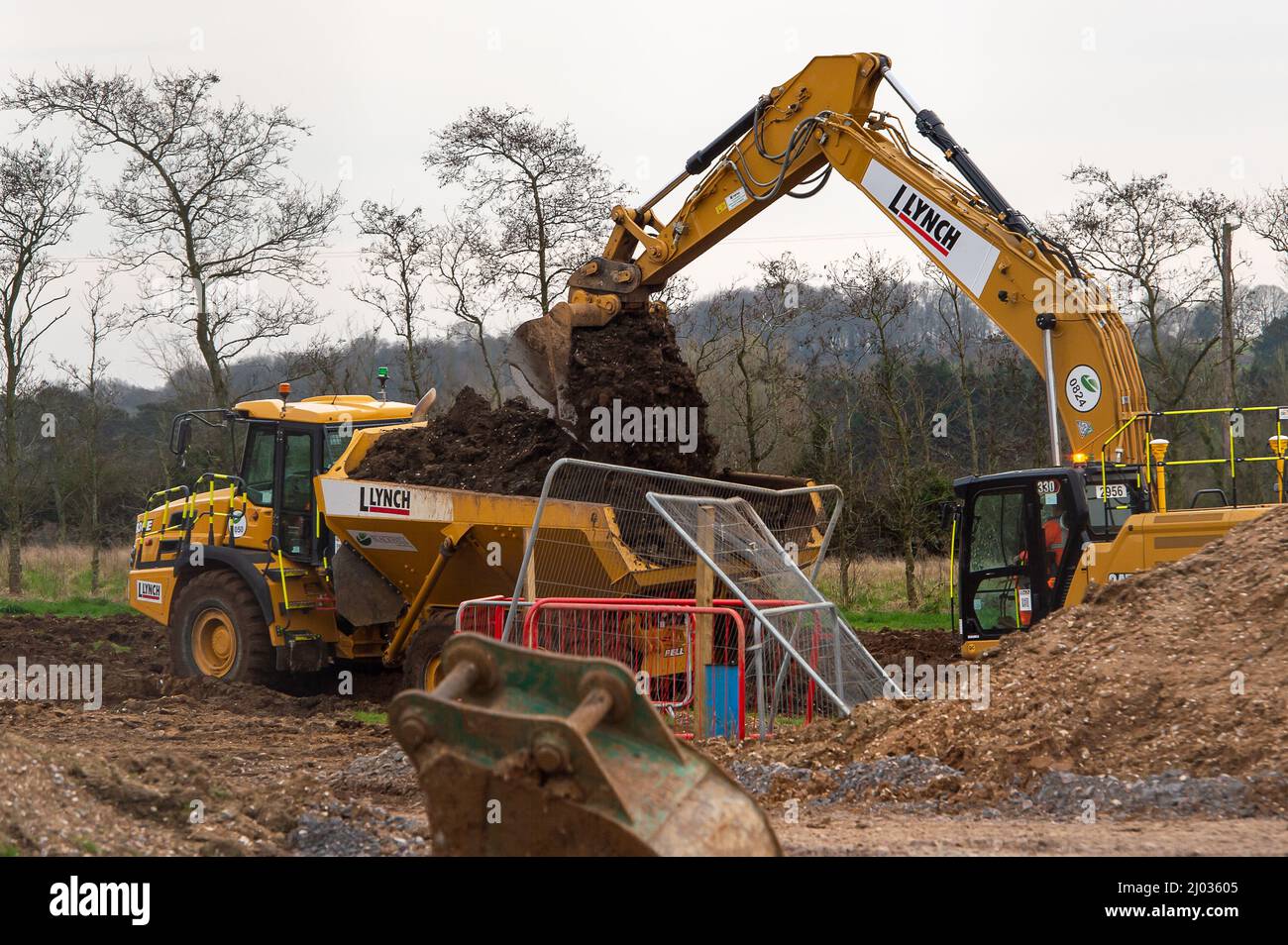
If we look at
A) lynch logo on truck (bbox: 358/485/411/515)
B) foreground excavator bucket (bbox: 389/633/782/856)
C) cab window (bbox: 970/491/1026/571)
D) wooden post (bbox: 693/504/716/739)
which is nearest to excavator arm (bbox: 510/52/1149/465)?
cab window (bbox: 970/491/1026/571)

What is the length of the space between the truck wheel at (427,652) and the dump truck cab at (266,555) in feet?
6.04

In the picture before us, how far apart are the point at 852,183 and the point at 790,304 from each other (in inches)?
372

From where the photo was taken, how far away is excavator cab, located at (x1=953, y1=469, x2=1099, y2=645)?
10.8 meters

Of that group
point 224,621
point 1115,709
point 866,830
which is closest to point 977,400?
point 224,621

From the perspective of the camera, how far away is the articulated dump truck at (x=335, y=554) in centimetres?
1028

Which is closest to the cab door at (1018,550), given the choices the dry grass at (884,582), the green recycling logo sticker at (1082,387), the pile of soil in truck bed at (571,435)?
the green recycling logo sticker at (1082,387)

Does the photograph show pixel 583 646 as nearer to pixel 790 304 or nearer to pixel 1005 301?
pixel 1005 301

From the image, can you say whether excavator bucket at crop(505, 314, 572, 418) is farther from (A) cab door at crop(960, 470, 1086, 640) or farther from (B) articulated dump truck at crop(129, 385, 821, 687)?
(A) cab door at crop(960, 470, 1086, 640)

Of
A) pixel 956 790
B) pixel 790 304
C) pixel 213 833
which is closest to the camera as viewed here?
pixel 213 833

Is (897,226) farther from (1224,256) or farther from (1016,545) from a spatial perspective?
(1224,256)

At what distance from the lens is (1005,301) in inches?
409

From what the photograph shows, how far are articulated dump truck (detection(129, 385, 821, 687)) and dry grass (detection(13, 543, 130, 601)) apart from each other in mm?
10993

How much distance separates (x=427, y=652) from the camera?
36.3 ft

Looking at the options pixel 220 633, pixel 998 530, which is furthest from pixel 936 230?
pixel 220 633
